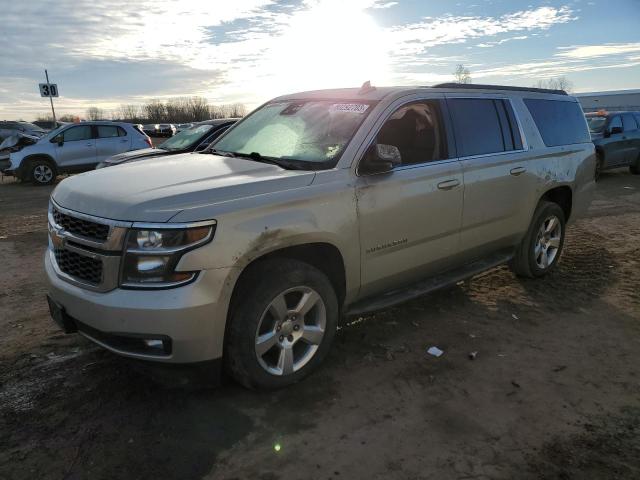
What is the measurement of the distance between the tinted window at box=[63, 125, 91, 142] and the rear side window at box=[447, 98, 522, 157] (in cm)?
1299

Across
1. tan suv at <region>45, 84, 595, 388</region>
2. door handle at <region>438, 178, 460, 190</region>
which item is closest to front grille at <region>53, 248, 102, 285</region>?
tan suv at <region>45, 84, 595, 388</region>

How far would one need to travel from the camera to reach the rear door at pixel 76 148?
567 inches

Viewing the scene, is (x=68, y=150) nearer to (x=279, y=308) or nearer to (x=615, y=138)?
(x=279, y=308)

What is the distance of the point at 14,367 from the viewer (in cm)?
365

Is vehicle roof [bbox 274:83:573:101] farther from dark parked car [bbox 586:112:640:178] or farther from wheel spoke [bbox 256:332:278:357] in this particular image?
dark parked car [bbox 586:112:640:178]

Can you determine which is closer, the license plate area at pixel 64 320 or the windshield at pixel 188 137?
the license plate area at pixel 64 320

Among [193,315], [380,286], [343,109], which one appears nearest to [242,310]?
[193,315]

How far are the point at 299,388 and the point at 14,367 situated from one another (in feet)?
6.75

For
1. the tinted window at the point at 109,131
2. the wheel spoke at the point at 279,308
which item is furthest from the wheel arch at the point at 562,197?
the tinted window at the point at 109,131

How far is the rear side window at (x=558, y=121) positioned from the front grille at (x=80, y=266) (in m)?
4.27

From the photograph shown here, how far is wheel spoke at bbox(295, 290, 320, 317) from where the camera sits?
3285 millimetres

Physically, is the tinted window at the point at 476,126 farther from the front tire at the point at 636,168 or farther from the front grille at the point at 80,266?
the front tire at the point at 636,168

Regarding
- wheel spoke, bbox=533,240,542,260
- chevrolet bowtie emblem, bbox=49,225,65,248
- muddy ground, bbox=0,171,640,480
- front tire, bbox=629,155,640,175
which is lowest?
muddy ground, bbox=0,171,640,480

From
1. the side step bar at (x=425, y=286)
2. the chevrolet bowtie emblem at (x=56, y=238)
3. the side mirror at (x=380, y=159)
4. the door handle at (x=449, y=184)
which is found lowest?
the side step bar at (x=425, y=286)
